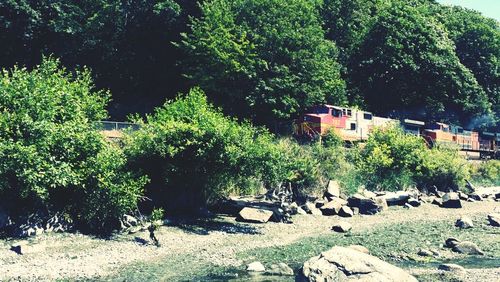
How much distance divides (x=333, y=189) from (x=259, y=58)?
13.1 metres

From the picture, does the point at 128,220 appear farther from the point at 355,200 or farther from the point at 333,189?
the point at 355,200

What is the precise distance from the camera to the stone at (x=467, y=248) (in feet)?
75.8

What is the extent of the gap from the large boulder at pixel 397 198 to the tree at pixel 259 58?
1081 centimetres

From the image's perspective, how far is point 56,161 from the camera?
21.8m

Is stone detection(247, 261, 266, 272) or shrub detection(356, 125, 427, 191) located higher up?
shrub detection(356, 125, 427, 191)

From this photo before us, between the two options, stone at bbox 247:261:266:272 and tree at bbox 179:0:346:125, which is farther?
tree at bbox 179:0:346:125

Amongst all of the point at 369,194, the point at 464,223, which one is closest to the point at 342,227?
the point at 464,223

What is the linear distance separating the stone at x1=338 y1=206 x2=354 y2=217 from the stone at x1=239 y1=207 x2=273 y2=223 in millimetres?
5342

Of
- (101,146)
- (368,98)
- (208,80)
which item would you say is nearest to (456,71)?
(368,98)

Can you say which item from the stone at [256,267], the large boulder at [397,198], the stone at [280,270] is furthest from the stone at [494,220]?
the stone at [256,267]

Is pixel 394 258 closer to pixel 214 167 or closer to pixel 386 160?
pixel 214 167

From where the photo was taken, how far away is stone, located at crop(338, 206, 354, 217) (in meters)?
31.9

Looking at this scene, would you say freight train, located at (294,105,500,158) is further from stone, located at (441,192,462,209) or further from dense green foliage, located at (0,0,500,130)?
stone, located at (441,192,462,209)

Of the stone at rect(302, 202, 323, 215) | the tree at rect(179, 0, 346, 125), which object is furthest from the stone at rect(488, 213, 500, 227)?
the tree at rect(179, 0, 346, 125)
